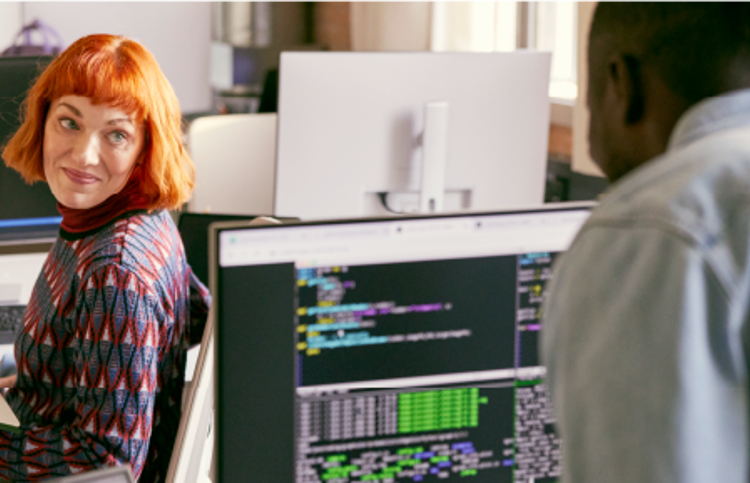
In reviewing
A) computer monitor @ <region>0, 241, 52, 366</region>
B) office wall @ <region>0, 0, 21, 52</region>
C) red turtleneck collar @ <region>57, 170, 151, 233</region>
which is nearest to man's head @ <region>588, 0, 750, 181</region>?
red turtleneck collar @ <region>57, 170, 151, 233</region>

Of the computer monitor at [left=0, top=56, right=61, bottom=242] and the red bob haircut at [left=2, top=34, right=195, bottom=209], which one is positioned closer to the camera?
the red bob haircut at [left=2, top=34, right=195, bottom=209]

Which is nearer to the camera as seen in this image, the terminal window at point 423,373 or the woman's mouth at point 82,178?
the terminal window at point 423,373

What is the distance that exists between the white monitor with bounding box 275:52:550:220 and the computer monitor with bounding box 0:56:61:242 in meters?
0.55

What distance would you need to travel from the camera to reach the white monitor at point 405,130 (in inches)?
62.8

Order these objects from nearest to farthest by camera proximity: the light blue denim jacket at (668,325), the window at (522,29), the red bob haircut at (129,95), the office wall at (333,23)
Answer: the light blue denim jacket at (668,325)
the red bob haircut at (129,95)
the window at (522,29)
the office wall at (333,23)

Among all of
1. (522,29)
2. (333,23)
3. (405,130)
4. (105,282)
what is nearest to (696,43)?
(105,282)

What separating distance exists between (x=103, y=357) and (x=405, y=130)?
85cm

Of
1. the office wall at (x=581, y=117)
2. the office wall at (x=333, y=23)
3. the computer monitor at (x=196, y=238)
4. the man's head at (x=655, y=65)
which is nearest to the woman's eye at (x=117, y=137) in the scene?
the computer monitor at (x=196, y=238)

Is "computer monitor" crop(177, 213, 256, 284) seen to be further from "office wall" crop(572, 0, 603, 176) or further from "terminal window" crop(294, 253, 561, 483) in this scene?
"office wall" crop(572, 0, 603, 176)

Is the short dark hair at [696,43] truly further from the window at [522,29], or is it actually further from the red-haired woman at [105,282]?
the window at [522,29]

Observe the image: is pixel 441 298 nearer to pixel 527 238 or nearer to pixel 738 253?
pixel 527 238

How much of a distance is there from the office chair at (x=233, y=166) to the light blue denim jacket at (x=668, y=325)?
1.79m

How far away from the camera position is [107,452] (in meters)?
1.03

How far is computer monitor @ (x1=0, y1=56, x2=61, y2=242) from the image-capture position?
1.60 metres
